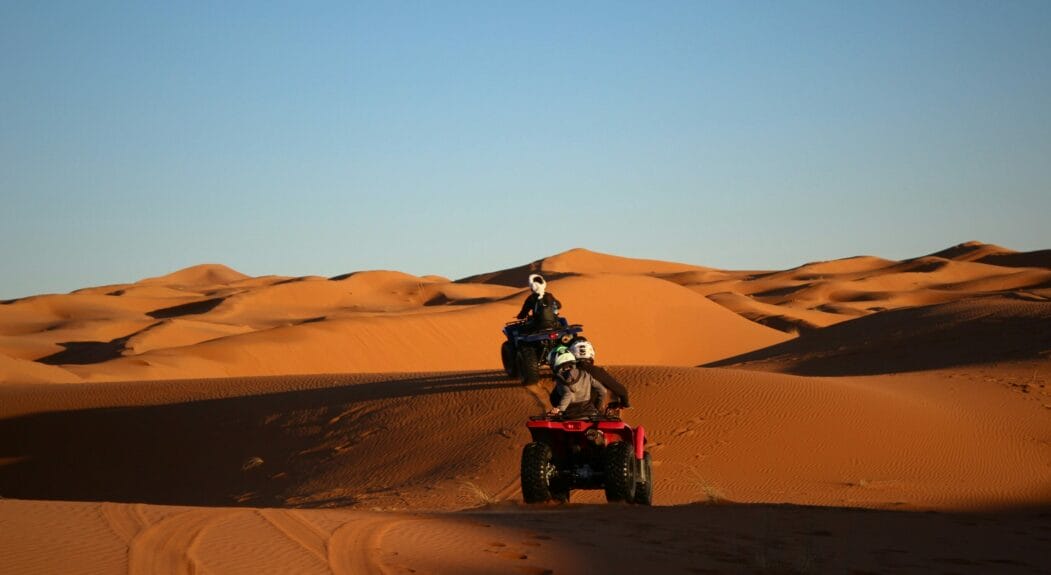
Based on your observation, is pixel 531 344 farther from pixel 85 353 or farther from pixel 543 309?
pixel 85 353

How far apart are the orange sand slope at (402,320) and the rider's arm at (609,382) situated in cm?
2306

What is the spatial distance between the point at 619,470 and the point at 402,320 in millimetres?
34627

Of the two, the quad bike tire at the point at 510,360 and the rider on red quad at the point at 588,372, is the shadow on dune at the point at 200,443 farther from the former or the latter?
the rider on red quad at the point at 588,372

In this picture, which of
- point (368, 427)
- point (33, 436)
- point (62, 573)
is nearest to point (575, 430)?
point (62, 573)

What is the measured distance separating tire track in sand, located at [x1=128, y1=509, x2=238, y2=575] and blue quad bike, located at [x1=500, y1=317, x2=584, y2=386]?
8.63 meters

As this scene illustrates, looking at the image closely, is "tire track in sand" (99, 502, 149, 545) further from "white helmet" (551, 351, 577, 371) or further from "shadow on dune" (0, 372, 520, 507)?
"shadow on dune" (0, 372, 520, 507)

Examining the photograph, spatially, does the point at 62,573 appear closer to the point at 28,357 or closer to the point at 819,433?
the point at 819,433

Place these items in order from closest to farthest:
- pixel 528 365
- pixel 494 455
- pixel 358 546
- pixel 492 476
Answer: pixel 358 546 → pixel 492 476 → pixel 494 455 → pixel 528 365

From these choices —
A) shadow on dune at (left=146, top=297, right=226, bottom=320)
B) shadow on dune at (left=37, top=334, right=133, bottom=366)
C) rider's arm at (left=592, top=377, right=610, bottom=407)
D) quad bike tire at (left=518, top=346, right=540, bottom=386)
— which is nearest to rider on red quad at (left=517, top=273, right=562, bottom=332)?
quad bike tire at (left=518, top=346, right=540, bottom=386)

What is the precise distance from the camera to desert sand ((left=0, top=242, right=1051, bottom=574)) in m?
6.81

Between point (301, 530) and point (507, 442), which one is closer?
point (301, 530)

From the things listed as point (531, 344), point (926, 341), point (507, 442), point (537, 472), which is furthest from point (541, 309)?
point (926, 341)

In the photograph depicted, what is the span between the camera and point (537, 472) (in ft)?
30.7

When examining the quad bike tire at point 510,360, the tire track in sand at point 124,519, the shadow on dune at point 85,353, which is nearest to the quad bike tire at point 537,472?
the tire track in sand at point 124,519
